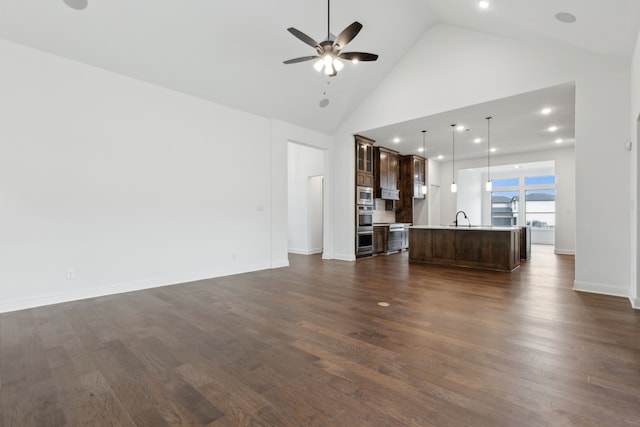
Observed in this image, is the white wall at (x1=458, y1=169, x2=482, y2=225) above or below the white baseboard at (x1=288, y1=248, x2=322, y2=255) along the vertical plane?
above

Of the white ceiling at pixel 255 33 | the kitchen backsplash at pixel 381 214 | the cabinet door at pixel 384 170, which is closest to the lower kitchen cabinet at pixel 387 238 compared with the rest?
the kitchen backsplash at pixel 381 214

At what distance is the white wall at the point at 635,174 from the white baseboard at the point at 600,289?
10.3 inches

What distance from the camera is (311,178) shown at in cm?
901

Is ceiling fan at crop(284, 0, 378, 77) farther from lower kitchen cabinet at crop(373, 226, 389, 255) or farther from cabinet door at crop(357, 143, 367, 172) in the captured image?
lower kitchen cabinet at crop(373, 226, 389, 255)

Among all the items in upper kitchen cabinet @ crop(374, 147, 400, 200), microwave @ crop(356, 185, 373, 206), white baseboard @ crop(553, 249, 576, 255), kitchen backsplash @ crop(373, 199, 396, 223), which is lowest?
white baseboard @ crop(553, 249, 576, 255)

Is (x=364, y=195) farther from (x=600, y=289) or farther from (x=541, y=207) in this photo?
(x=541, y=207)

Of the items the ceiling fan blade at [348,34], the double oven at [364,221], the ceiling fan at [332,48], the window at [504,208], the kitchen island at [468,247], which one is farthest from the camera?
the window at [504,208]

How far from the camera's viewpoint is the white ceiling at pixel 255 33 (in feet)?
11.9

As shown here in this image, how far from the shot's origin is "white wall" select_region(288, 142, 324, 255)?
8.84 m

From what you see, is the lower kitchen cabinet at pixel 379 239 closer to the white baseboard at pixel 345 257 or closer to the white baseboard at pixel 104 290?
the white baseboard at pixel 345 257

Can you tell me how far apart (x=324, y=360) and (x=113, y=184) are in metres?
3.98

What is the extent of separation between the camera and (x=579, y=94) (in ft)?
14.7

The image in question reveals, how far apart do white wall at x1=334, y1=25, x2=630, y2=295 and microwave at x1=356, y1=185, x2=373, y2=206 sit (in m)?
2.18

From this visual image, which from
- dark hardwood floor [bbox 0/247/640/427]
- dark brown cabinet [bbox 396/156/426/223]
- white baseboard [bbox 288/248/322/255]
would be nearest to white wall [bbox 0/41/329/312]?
dark hardwood floor [bbox 0/247/640/427]
